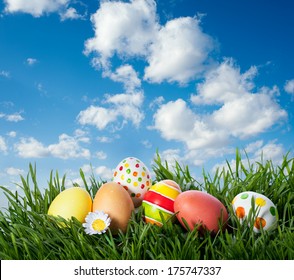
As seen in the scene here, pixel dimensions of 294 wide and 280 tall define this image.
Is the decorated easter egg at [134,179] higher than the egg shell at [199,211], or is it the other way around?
the decorated easter egg at [134,179]

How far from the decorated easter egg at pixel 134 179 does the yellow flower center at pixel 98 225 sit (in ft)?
1.24

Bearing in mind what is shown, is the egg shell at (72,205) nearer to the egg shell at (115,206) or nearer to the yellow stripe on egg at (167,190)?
the egg shell at (115,206)

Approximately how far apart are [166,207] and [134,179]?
0.32m

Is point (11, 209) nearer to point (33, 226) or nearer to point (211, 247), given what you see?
point (33, 226)

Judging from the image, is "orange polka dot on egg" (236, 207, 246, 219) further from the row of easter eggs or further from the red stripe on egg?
the red stripe on egg

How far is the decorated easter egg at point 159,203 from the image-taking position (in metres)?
2.28

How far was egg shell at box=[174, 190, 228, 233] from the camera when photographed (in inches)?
86.3

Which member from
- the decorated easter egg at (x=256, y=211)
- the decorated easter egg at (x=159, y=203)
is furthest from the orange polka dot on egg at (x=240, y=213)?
the decorated easter egg at (x=159, y=203)

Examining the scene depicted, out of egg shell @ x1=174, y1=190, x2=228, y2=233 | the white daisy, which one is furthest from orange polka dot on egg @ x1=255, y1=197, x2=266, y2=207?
the white daisy

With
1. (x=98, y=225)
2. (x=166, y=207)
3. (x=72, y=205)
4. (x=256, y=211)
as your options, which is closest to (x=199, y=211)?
(x=166, y=207)

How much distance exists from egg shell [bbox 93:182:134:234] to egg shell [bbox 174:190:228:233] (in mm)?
235
